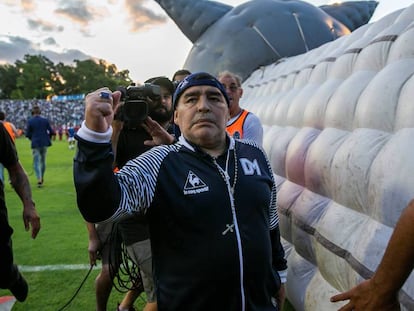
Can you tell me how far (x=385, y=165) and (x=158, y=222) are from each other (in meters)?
0.97

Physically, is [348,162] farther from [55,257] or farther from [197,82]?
[55,257]

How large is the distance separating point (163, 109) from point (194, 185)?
1005 millimetres

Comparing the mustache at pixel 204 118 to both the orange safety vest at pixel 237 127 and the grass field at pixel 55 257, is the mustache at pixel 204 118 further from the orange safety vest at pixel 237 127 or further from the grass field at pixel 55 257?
the grass field at pixel 55 257

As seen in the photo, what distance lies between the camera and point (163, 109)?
2.35m

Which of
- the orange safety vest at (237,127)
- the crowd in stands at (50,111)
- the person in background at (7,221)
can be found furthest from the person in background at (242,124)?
the crowd in stands at (50,111)

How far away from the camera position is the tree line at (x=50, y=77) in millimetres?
61312

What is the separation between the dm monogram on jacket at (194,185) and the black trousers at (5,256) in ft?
5.41

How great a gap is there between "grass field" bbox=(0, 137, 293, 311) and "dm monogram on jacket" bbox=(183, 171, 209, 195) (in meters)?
1.75

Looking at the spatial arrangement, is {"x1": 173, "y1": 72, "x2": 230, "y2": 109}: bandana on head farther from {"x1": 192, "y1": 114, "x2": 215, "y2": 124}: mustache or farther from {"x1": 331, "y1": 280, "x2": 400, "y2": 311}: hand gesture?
{"x1": 331, "y1": 280, "x2": 400, "y2": 311}: hand gesture

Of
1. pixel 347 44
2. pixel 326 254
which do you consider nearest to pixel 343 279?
pixel 326 254

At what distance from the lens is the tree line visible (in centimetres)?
6131

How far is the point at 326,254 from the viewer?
212 cm

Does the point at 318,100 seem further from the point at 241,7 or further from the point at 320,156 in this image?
the point at 241,7

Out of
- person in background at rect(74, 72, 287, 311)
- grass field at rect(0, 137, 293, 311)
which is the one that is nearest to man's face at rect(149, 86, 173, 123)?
person in background at rect(74, 72, 287, 311)
